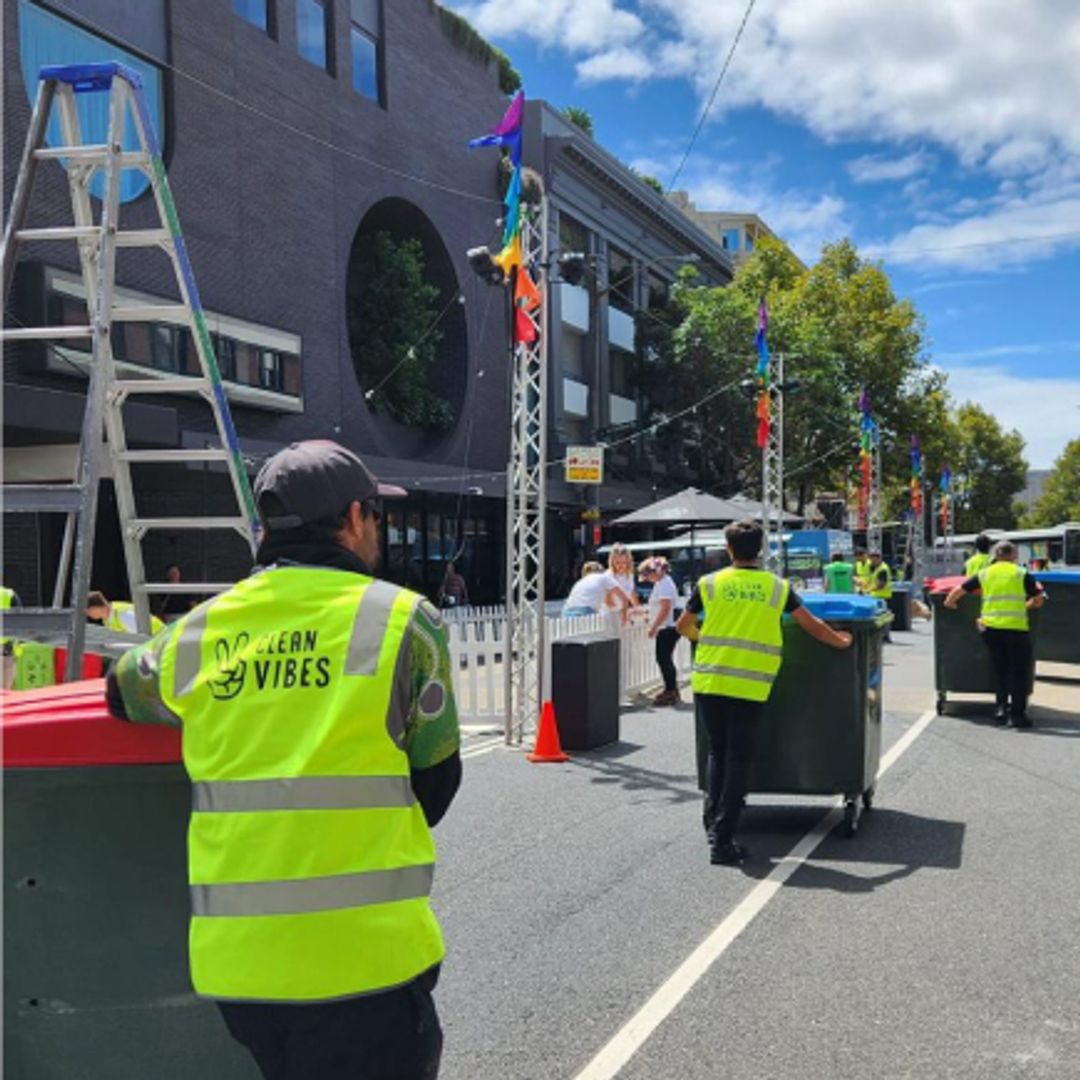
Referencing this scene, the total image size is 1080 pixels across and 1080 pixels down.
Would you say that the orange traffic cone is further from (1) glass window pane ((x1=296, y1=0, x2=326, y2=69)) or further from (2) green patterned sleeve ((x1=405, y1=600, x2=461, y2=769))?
(1) glass window pane ((x1=296, y1=0, x2=326, y2=69))

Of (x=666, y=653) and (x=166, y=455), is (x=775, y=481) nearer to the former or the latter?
(x=666, y=653)

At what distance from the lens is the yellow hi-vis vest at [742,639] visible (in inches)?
250

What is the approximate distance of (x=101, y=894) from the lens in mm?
2566

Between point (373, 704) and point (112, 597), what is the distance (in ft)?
60.5

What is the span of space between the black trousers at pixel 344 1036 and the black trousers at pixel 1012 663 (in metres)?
9.86

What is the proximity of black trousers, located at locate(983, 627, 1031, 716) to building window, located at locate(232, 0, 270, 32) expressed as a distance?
17.9m

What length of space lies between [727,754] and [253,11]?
68.1 ft

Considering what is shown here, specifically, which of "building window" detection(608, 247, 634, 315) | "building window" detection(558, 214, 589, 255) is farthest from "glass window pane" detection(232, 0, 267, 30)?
"building window" detection(608, 247, 634, 315)

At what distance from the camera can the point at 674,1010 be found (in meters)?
4.34

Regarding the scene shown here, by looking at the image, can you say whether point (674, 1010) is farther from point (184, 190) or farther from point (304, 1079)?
point (184, 190)

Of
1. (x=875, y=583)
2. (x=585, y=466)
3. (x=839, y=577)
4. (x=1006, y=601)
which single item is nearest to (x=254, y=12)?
(x=585, y=466)

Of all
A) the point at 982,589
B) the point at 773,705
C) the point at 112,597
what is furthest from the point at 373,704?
the point at 112,597

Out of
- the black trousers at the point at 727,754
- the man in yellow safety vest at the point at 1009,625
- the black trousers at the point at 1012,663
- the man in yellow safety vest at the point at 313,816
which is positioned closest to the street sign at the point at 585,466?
the man in yellow safety vest at the point at 1009,625

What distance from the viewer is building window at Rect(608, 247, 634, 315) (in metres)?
41.8
